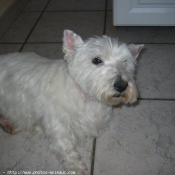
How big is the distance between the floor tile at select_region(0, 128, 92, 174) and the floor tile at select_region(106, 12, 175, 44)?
1724mm

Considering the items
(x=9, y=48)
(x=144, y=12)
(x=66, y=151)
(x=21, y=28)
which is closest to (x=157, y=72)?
(x=144, y=12)

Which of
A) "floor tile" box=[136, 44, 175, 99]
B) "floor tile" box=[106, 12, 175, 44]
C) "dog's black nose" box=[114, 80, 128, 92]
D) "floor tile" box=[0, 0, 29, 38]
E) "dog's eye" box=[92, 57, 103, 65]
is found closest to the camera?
"dog's black nose" box=[114, 80, 128, 92]

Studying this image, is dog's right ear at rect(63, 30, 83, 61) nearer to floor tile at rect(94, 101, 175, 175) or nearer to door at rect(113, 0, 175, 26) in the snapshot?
floor tile at rect(94, 101, 175, 175)

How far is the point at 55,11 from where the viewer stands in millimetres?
3717

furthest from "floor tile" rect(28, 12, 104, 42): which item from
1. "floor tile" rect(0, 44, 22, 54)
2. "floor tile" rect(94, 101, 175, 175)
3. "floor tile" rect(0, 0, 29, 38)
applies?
"floor tile" rect(94, 101, 175, 175)

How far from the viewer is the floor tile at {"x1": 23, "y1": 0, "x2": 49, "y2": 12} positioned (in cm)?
380

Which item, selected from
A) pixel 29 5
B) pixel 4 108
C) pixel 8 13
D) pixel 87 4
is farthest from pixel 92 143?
pixel 29 5

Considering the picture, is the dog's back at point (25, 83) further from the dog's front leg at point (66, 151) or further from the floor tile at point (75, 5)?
the floor tile at point (75, 5)

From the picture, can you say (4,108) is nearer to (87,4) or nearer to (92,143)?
(92,143)

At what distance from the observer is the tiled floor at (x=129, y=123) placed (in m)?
1.62

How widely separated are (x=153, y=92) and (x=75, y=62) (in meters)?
1.05

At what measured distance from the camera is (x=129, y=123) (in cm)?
192

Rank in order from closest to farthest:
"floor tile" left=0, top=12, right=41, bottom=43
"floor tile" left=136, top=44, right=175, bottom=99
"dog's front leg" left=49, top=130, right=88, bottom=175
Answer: "dog's front leg" left=49, top=130, right=88, bottom=175, "floor tile" left=136, top=44, right=175, bottom=99, "floor tile" left=0, top=12, right=41, bottom=43

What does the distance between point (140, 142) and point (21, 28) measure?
96.9 inches
